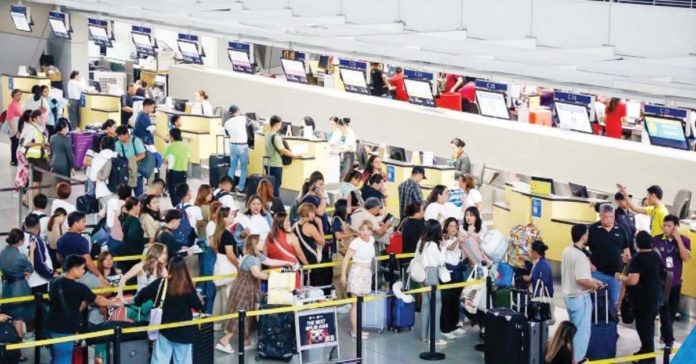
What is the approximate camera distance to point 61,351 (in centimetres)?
1083

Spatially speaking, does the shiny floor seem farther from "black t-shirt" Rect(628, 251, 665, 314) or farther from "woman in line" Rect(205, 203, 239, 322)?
"black t-shirt" Rect(628, 251, 665, 314)

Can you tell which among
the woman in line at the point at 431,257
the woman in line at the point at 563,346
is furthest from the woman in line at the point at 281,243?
the woman in line at the point at 563,346

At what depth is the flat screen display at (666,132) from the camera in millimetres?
19578

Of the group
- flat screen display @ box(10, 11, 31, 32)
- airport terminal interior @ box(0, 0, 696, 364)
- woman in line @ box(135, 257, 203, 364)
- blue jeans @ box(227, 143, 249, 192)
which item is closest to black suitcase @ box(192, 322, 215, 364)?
airport terminal interior @ box(0, 0, 696, 364)

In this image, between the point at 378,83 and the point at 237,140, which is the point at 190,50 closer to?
the point at 378,83

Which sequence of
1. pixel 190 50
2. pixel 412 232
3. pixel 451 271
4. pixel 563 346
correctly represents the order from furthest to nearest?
1. pixel 190 50
2. pixel 412 232
3. pixel 451 271
4. pixel 563 346

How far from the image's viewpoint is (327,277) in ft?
45.2

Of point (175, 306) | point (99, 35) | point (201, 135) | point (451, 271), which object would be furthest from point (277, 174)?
point (99, 35)

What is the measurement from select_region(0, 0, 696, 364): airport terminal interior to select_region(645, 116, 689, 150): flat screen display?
0.03 metres

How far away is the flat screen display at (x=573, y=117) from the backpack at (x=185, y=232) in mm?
8908

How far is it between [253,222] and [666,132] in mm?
8695

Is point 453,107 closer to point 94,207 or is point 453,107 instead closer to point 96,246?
point 94,207

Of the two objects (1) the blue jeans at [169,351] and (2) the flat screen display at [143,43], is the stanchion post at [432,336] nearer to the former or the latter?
(1) the blue jeans at [169,351]

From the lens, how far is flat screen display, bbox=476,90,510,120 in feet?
73.6
